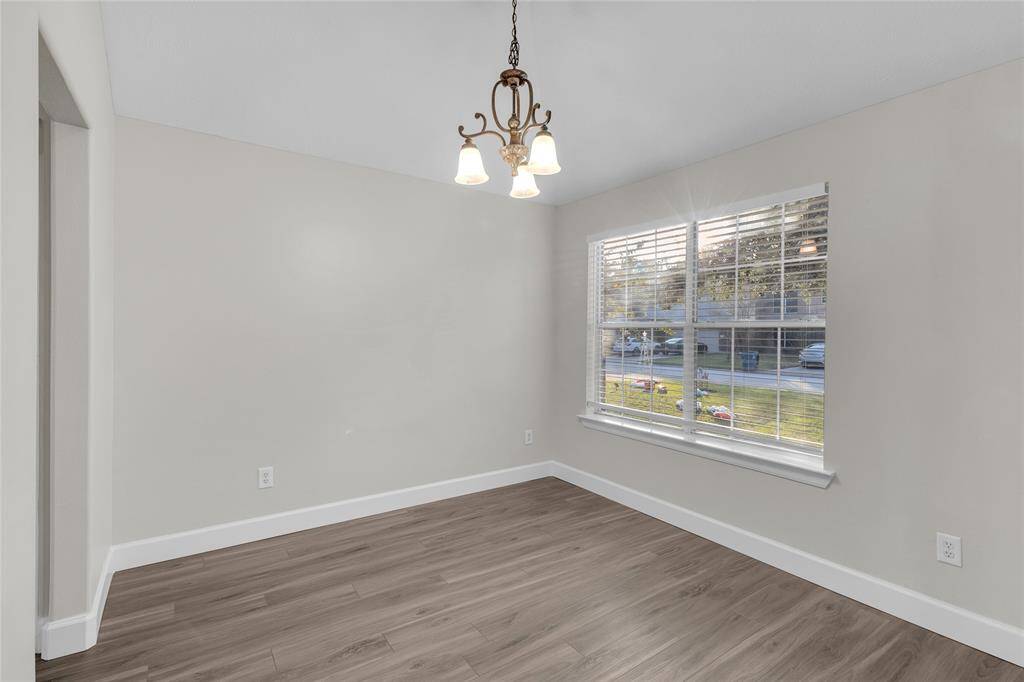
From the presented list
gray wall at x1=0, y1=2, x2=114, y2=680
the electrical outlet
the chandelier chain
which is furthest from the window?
gray wall at x1=0, y1=2, x2=114, y2=680

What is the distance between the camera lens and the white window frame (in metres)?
2.75

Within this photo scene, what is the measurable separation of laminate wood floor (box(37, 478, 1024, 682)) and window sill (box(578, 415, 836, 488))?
1.79 ft

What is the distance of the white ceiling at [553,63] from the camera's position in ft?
6.17

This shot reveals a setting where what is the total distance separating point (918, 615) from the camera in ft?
7.51

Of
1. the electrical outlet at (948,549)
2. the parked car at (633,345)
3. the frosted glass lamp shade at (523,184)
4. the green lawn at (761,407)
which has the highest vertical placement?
the frosted glass lamp shade at (523,184)

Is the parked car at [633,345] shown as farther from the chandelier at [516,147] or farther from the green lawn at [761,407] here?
the chandelier at [516,147]

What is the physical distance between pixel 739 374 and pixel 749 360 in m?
0.11

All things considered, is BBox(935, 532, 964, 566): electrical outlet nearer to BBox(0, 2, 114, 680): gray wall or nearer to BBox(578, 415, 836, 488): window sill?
BBox(578, 415, 836, 488): window sill

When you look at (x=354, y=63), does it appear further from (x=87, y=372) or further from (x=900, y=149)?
(x=900, y=149)

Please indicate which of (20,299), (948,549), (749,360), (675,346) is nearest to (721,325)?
(749,360)

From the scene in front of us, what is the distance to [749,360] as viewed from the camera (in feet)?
9.95

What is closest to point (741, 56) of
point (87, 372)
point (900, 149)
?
point (900, 149)

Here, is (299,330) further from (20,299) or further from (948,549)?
(948,549)

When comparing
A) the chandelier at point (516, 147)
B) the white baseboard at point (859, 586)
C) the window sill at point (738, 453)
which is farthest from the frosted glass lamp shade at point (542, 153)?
the white baseboard at point (859, 586)
